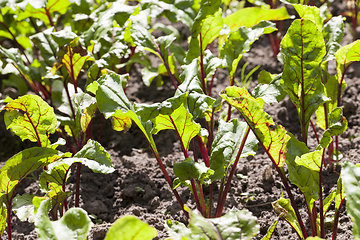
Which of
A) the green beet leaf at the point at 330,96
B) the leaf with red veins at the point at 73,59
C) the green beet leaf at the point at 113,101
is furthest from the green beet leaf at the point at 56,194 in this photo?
the green beet leaf at the point at 330,96

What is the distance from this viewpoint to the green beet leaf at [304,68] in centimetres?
135

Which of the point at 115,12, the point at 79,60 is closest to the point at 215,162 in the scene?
the point at 79,60

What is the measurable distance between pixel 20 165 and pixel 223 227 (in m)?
0.82

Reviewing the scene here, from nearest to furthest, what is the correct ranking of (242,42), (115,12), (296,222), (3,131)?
1. (296,222)
2. (242,42)
3. (115,12)
4. (3,131)

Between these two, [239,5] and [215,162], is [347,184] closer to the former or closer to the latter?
[215,162]

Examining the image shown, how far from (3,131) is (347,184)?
2.16 meters

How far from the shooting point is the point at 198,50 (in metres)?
1.82

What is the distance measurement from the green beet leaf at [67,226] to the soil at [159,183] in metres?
0.52

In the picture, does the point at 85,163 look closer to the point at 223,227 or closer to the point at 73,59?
the point at 223,227

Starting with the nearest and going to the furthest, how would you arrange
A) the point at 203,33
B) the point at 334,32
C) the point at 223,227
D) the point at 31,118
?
the point at 223,227
the point at 31,118
the point at 334,32
the point at 203,33

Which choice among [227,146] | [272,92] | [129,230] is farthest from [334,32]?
[129,230]

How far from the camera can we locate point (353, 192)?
103 centimetres

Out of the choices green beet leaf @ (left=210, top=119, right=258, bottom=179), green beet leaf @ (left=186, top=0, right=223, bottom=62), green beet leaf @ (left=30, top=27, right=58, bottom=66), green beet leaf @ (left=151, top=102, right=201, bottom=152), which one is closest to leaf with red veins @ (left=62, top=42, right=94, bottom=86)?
green beet leaf @ (left=30, top=27, right=58, bottom=66)

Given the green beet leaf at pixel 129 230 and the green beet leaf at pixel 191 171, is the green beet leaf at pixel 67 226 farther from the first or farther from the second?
the green beet leaf at pixel 191 171
